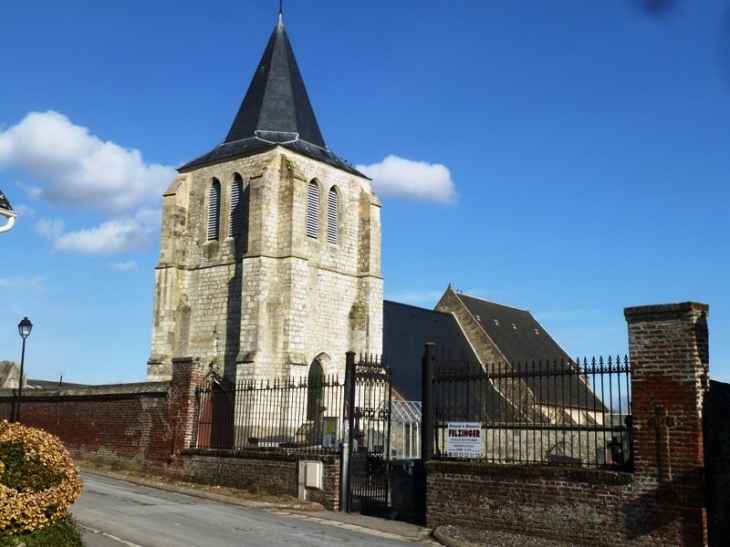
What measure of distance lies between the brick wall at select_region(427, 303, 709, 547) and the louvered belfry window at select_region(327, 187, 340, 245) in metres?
19.3

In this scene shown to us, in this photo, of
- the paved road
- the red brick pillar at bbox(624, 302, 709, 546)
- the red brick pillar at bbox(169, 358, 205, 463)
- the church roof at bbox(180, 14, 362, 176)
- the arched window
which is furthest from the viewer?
the church roof at bbox(180, 14, 362, 176)

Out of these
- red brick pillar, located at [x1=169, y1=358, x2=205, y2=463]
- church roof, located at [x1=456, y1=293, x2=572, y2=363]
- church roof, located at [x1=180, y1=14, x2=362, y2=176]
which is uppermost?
church roof, located at [x1=180, y1=14, x2=362, y2=176]

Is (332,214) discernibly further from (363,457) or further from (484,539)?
(484,539)

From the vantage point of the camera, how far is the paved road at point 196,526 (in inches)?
438

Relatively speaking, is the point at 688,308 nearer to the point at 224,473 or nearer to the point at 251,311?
the point at 224,473

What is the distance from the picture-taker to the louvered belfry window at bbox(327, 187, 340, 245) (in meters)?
30.4

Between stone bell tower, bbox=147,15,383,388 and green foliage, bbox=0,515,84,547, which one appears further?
stone bell tower, bbox=147,15,383,388

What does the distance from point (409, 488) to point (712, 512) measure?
5646mm

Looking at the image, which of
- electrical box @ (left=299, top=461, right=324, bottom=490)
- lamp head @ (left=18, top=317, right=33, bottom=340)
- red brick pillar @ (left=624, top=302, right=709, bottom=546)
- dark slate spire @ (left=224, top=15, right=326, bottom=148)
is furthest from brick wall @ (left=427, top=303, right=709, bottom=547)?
dark slate spire @ (left=224, top=15, right=326, bottom=148)

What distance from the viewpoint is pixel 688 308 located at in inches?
420

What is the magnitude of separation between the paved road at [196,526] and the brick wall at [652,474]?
2.36m

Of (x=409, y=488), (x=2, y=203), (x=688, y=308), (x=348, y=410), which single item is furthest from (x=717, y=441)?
(x=2, y=203)

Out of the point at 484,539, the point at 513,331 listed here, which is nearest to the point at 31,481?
the point at 484,539

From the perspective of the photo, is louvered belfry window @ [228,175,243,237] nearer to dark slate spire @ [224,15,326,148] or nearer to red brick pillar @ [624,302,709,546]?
dark slate spire @ [224,15,326,148]
